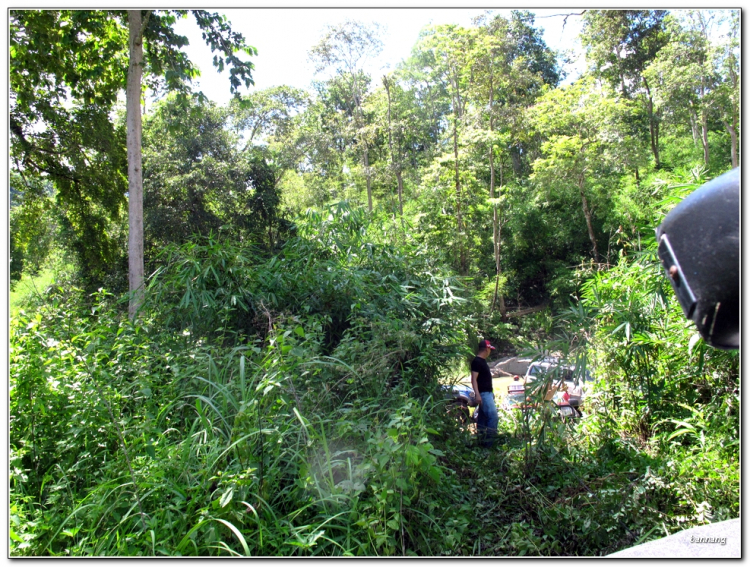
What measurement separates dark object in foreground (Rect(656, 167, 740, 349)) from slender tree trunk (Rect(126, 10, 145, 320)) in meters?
5.88

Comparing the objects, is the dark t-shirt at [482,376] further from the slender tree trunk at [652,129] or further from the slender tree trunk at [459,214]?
the slender tree trunk at [652,129]

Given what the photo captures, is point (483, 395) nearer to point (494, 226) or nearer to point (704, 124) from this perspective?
point (494, 226)

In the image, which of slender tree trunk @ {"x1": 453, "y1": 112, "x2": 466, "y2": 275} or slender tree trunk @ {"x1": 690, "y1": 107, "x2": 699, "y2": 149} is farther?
slender tree trunk @ {"x1": 453, "y1": 112, "x2": 466, "y2": 275}

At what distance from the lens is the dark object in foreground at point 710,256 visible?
2.89 feet

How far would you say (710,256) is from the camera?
2.91 ft

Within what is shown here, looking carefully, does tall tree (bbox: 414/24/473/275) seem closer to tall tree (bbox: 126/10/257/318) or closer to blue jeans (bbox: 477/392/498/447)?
tall tree (bbox: 126/10/257/318)

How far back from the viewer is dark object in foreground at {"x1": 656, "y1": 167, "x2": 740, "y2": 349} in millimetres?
882

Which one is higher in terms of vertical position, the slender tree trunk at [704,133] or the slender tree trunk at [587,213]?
the slender tree trunk at [704,133]

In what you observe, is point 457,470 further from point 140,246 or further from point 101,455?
point 140,246

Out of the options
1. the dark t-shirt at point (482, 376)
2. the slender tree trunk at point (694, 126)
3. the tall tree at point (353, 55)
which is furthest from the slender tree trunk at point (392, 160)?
the dark t-shirt at point (482, 376)

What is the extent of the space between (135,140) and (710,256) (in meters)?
6.69

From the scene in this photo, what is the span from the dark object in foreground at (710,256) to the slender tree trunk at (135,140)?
232 inches

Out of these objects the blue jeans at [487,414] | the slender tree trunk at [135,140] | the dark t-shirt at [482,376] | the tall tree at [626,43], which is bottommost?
the blue jeans at [487,414]

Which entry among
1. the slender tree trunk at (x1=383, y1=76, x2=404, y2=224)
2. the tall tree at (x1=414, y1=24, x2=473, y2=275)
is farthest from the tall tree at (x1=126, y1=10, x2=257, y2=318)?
the slender tree trunk at (x1=383, y1=76, x2=404, y2=224)
